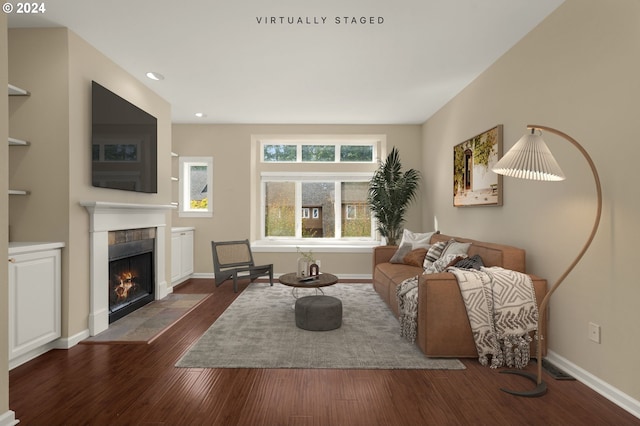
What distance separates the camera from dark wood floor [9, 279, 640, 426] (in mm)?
1963

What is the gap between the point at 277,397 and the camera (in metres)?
2.18

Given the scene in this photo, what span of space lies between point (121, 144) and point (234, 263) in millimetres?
2463

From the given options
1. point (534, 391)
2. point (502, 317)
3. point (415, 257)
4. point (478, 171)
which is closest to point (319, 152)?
point (415, 257)

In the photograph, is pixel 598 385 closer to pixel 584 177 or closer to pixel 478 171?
pixel 584 177

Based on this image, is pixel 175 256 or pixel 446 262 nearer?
pixel 446 262

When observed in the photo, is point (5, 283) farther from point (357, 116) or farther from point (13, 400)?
point (357, 116)

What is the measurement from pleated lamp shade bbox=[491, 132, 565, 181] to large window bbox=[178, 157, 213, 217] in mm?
5000

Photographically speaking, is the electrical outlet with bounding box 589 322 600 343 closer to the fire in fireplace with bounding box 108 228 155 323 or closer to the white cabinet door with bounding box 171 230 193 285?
the fire in fireplace with bounding box 108 228 155 323

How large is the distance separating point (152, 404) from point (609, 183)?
328 centimetres

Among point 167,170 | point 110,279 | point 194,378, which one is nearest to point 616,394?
point 194,378

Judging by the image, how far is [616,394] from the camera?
2.12m

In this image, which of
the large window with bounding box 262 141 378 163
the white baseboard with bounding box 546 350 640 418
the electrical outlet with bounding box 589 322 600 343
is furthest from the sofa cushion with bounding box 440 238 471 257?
the large window with bounding box 262 141 378 163

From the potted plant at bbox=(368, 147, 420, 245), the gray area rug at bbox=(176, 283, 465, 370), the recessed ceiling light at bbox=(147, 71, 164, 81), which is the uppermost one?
the recessed ceiling light at bbox=(147, 71, 164, 81)

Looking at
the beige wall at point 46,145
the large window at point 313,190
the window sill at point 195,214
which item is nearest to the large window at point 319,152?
the large window at point 313,190
